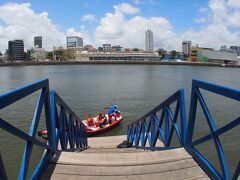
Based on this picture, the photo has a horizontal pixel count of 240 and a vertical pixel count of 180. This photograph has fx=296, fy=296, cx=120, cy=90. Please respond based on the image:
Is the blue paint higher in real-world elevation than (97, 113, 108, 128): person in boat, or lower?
higher

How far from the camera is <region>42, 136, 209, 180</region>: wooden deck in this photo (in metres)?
4.33

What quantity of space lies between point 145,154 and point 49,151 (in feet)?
5.55

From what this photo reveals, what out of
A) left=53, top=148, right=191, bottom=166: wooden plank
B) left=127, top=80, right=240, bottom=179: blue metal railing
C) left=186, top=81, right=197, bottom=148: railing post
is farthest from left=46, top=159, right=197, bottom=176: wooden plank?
left=186, top=81, right=197, bottom=148: railing post

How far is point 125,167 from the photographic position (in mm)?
4602

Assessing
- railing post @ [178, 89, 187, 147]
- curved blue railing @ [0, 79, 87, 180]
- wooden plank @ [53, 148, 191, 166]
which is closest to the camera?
curved blue railing @ [0, 79, 87, 180]

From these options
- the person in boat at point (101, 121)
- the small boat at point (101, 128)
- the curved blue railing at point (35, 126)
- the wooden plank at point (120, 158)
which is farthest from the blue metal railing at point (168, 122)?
the person in boat at point (101, 121)

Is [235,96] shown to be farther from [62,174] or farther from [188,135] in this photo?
[62,174]

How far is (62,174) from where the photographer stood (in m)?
4.31

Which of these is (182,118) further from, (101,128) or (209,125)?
(101,128)

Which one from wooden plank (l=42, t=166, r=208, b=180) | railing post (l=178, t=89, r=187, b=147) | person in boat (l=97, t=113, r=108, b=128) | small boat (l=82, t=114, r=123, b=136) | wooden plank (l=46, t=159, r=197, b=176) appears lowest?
small boat (l=82, t=114, r=123, b=136)

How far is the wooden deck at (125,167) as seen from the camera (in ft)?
14.2

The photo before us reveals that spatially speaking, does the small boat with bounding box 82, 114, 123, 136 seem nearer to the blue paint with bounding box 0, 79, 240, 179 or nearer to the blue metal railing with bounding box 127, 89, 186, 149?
the blue metal railing with bounding box 127, 89, 186, 149

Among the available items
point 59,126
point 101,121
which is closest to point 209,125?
point 59,126

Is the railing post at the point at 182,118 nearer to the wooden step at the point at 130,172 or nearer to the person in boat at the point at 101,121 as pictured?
the wooden step at the point at 130,172
